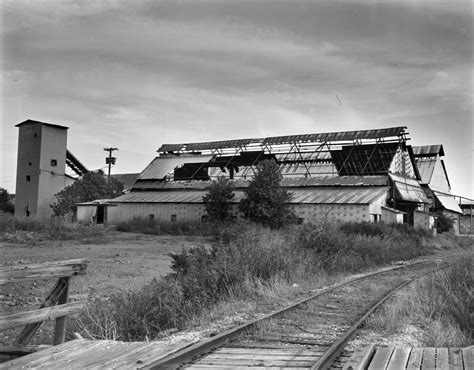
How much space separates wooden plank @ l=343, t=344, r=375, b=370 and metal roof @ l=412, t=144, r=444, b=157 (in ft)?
210

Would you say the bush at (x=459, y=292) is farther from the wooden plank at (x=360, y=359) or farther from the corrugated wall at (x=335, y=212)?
the corrugated wall at (x=335, y=212)

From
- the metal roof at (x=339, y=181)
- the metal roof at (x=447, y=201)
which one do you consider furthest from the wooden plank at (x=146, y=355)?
the metal roof at (x=447, y=201)

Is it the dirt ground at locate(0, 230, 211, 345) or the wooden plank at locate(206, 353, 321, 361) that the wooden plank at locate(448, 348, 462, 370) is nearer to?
the wooden plank at locate(206, 353, 321, 361)

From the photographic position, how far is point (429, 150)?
66625 millimetres

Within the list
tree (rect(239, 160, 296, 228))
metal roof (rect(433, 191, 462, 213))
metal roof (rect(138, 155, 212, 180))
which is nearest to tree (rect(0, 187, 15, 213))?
metal roof (rect(138, 155, 212, 180))

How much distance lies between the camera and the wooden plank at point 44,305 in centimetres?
687

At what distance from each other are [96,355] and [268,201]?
34290 millimetres

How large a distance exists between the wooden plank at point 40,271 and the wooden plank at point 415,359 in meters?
4.73

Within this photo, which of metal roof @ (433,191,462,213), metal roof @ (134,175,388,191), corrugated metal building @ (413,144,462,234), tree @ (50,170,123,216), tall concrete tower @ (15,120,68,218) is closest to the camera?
metal roof @ (134,175,388,191)

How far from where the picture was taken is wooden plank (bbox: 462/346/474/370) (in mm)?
5668

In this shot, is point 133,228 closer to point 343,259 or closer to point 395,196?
point 395,196

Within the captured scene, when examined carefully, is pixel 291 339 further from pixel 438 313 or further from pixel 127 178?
pixel 127 178

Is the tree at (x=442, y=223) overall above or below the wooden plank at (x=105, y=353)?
above

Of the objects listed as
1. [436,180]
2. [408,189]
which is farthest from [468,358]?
[436,180]
